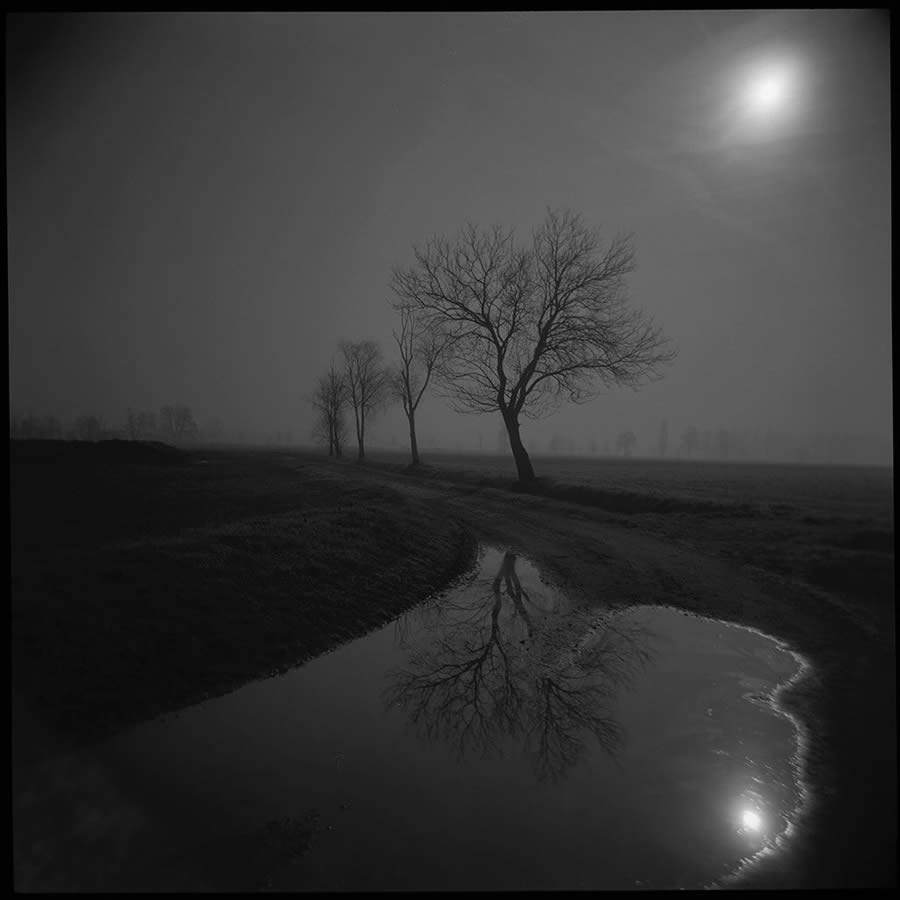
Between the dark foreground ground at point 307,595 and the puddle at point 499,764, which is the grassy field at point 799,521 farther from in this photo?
the puddle at point 499,764

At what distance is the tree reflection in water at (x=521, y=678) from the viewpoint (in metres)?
4.85

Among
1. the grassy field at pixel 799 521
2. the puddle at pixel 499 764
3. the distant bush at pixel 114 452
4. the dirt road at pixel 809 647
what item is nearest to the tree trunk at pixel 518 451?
the grassy field at pixel 799 521

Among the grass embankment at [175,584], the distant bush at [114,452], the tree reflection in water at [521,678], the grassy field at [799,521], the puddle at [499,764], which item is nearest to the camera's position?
the puddle at [499,764]

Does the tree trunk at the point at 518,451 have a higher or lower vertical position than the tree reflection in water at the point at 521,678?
higher

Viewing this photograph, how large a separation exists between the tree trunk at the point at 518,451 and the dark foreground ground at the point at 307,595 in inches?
326

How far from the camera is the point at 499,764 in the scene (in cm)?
445

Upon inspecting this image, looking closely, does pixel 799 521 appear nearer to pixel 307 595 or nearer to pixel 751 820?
pixel 751 820

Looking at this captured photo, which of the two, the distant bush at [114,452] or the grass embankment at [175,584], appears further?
the distant bush at [114,452]

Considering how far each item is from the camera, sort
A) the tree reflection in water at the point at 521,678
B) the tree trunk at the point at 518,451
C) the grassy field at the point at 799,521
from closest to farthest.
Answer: the tree reflection in water at the point at 521,678 < the grassy field at the point at 799,521 < the tree trunk at the point at 518,451

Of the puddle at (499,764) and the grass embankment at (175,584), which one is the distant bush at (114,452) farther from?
the puddle at (499,764)

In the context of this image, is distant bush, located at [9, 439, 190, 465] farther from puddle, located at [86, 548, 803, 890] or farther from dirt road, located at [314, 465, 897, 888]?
dirt road, located at [314, 465, 897, 888]

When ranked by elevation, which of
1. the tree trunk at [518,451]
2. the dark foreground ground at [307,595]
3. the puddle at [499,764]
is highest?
the tree trunk at [518,451]

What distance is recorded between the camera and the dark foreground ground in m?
3.85

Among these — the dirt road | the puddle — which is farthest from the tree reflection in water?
the dirt road
